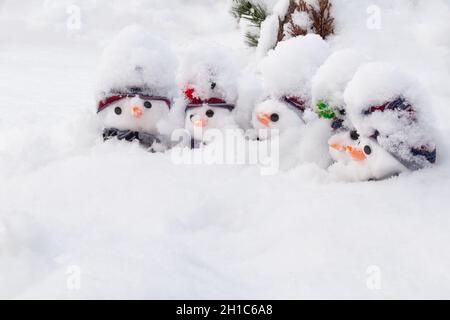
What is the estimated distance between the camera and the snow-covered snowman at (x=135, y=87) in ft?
8.88

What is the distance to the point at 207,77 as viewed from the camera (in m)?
2.69

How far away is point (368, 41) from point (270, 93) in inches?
83.6

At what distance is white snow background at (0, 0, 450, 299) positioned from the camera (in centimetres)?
147

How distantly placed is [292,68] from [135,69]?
90 centimetres

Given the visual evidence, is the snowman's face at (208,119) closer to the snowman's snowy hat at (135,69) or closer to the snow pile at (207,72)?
the snow pile at (207,72)

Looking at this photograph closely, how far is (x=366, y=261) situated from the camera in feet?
5.30

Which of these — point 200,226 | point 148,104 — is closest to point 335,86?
point 200,226

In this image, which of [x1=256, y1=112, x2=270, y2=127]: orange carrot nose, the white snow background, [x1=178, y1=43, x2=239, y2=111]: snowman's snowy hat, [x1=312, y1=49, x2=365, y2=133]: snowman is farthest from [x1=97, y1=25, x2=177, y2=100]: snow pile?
[x1=312, y1=49, x2=365, y2=133]: snowman

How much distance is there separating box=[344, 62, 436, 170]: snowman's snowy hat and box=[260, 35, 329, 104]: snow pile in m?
0.49

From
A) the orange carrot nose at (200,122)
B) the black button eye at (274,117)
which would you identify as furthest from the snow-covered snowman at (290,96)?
the orange carrot nose at (200,122)

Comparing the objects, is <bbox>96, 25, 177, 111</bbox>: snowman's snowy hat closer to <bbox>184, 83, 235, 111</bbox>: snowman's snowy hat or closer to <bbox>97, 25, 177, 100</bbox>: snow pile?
<bbox>97, 25, 177, 100</bbox>: snow pile

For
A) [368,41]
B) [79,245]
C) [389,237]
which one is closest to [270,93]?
[389,237]
